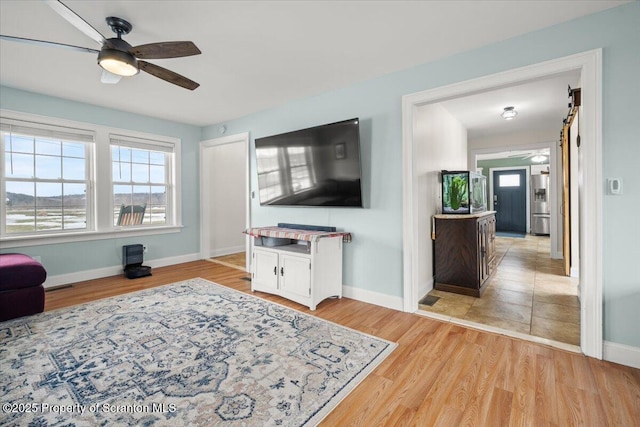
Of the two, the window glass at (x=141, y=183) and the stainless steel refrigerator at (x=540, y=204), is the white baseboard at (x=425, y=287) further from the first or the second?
the stainless steel refrigerator at (x=540, y=204)

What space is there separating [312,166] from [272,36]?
142 cm

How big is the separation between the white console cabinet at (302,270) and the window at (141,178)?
8.21 ft

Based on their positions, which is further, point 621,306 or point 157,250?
point 157,250

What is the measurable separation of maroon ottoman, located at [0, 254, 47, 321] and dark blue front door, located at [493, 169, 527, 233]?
10984 mm

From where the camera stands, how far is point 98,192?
4.12m

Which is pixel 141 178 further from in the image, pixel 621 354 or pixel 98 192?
pixel 621 354

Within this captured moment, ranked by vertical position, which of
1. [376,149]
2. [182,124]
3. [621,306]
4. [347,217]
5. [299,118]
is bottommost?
[621,306]

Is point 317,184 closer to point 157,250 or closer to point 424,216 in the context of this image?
point 424,216

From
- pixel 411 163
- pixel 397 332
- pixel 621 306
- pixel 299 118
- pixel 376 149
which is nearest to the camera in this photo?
pixel 621 306

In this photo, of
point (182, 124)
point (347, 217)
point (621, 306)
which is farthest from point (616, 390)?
point (182, 124)

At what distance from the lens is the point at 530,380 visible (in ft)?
5.88

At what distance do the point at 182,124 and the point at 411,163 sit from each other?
4164 millimetres

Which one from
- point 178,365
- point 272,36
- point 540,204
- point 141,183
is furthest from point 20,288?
point 540,204

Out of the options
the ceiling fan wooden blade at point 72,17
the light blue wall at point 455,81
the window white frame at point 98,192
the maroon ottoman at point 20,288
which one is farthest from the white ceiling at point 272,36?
the maroon ottoman at point 20,288
